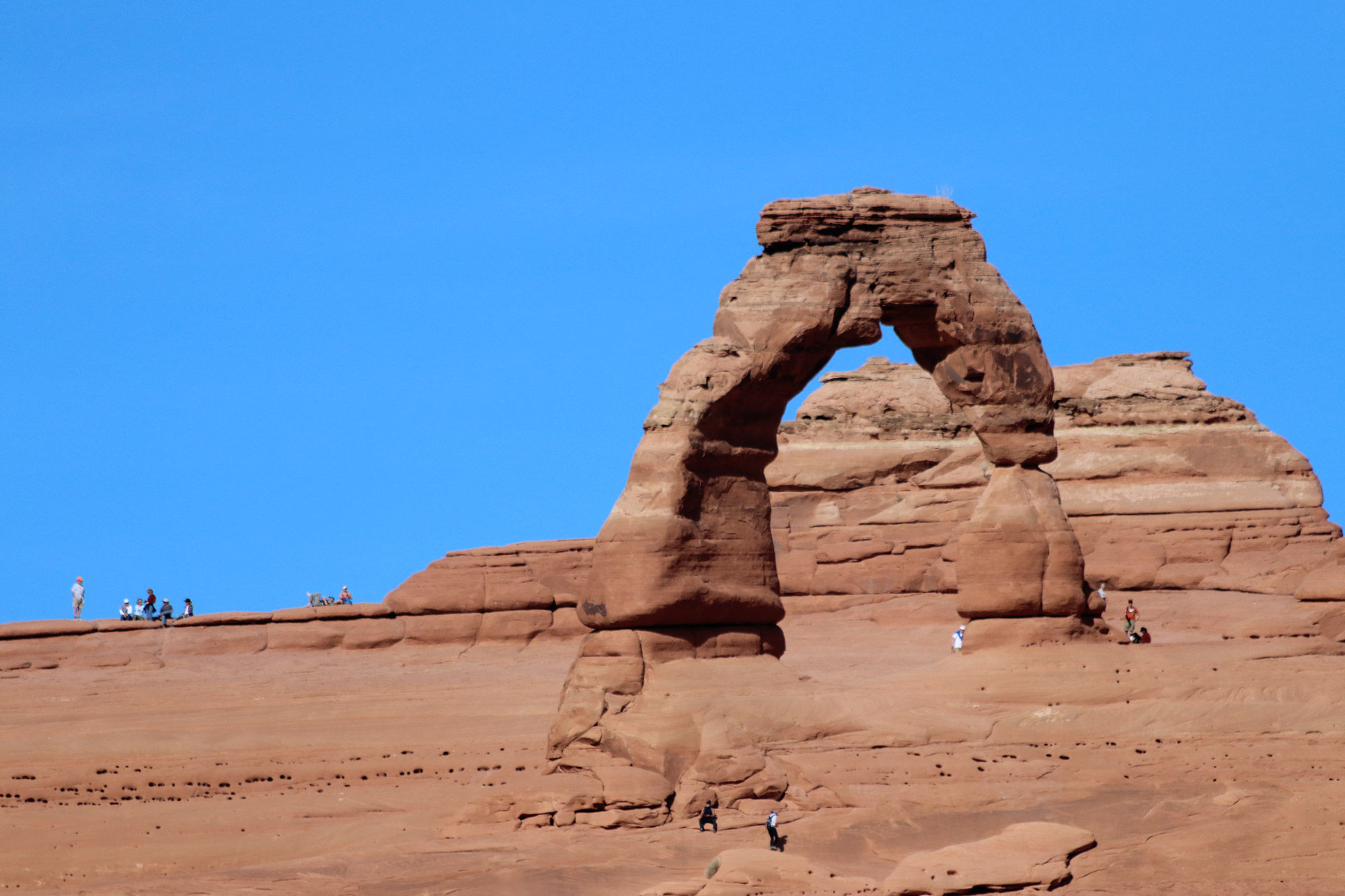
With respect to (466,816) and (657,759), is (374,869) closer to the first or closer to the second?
(466,816)

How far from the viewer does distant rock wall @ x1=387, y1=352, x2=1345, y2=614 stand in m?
40.1

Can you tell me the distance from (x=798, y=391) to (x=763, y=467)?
116 cm

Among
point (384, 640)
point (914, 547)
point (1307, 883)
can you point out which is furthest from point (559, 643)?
point (1307, 883)

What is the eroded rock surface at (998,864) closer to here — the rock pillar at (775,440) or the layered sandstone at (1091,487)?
the rock pillar at (775,440)

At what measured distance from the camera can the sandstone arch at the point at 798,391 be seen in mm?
22594

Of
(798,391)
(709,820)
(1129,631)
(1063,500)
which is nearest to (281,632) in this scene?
(1063,500)

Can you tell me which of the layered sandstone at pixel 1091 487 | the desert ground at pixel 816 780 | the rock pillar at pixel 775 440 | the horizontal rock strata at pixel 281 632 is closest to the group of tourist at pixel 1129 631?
the desert ground at pixel 816 780

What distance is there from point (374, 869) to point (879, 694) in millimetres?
7174

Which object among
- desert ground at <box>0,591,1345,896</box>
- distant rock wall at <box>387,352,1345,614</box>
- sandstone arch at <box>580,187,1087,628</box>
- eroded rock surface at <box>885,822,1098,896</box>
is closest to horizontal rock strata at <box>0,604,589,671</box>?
distant rock wall at <box>387,352,1345,614</box>

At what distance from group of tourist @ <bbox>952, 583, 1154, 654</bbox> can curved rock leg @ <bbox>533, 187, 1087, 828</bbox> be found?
192 centimetres

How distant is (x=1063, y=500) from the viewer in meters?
42.8

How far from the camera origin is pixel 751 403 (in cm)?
2359

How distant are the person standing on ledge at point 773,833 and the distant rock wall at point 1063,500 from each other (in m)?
19.8

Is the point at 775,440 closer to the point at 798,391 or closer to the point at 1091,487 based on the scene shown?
the point at 798,391
